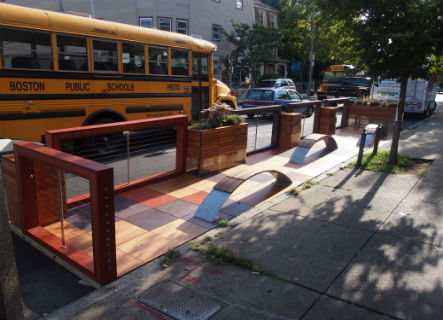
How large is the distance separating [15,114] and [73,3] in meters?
22.7

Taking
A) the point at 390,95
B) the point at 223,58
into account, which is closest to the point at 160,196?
the point at 390,95

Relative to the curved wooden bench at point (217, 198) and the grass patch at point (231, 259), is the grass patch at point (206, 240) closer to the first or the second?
the grass patch at point (231, 259)

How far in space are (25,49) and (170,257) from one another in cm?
609

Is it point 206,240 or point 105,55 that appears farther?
point 105,55

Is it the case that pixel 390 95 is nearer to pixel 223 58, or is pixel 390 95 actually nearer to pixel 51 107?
pixel 223 58

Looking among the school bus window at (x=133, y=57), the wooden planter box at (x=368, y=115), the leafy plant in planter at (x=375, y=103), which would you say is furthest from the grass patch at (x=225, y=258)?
the leafy plant in planter at (x=375, y=103)

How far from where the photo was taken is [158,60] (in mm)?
10461

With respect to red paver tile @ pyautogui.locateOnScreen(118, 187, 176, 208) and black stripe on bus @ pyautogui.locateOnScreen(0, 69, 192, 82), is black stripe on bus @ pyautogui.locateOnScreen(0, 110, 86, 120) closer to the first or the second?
black stripe on bus @ pyautogui.locateOnScreen(0, 69, 192, 82)

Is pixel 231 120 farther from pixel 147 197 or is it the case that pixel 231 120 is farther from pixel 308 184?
pixel 147 197

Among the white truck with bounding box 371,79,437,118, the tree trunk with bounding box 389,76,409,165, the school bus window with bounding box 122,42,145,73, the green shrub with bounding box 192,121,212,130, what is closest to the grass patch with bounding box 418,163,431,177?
the tree trunk with bounding box 389,76,409,165

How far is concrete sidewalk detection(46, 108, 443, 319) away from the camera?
3.32 m

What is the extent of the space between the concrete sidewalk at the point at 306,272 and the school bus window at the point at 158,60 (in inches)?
242

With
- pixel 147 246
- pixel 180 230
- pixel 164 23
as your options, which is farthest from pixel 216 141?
pixel 164 23

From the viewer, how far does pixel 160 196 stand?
6.30 m
